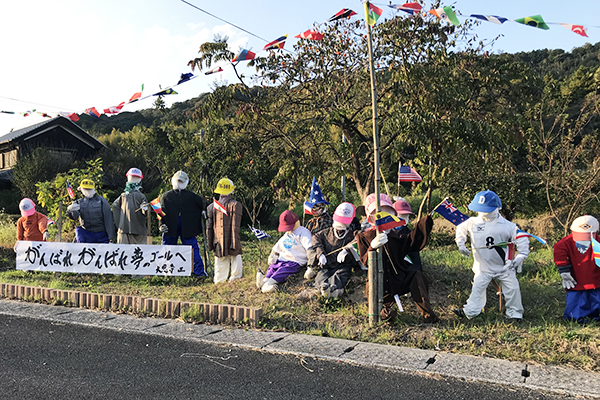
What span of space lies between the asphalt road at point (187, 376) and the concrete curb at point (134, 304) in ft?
2.25

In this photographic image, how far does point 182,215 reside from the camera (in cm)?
746

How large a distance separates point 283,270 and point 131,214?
2.98 metres

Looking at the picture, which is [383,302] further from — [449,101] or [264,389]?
[449,101]

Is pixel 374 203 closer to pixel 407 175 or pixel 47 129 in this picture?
pixel 407 175

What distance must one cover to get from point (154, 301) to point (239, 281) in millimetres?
1400

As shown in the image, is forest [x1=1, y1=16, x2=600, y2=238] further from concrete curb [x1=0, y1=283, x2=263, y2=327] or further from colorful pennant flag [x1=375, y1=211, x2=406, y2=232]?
concrete curb [x1=0, y1=283, x2=263, y2=327]

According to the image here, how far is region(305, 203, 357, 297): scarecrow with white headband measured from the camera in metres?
5.67

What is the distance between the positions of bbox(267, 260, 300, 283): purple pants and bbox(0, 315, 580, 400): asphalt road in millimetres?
1812

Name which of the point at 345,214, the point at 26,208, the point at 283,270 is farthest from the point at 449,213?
the point at 26,208

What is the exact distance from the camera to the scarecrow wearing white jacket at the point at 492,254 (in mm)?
4992

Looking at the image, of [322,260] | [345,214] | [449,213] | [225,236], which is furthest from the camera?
[225,236]

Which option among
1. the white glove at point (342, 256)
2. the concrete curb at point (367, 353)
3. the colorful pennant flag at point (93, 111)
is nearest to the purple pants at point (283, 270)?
the white glove at point (342, 256)

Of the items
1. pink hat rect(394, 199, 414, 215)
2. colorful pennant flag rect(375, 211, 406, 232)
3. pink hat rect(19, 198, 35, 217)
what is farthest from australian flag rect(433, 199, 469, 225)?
pink hat rect(19, 198, 35, 217)

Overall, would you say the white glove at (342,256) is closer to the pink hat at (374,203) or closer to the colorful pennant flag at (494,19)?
the pink hat at (374,203)
